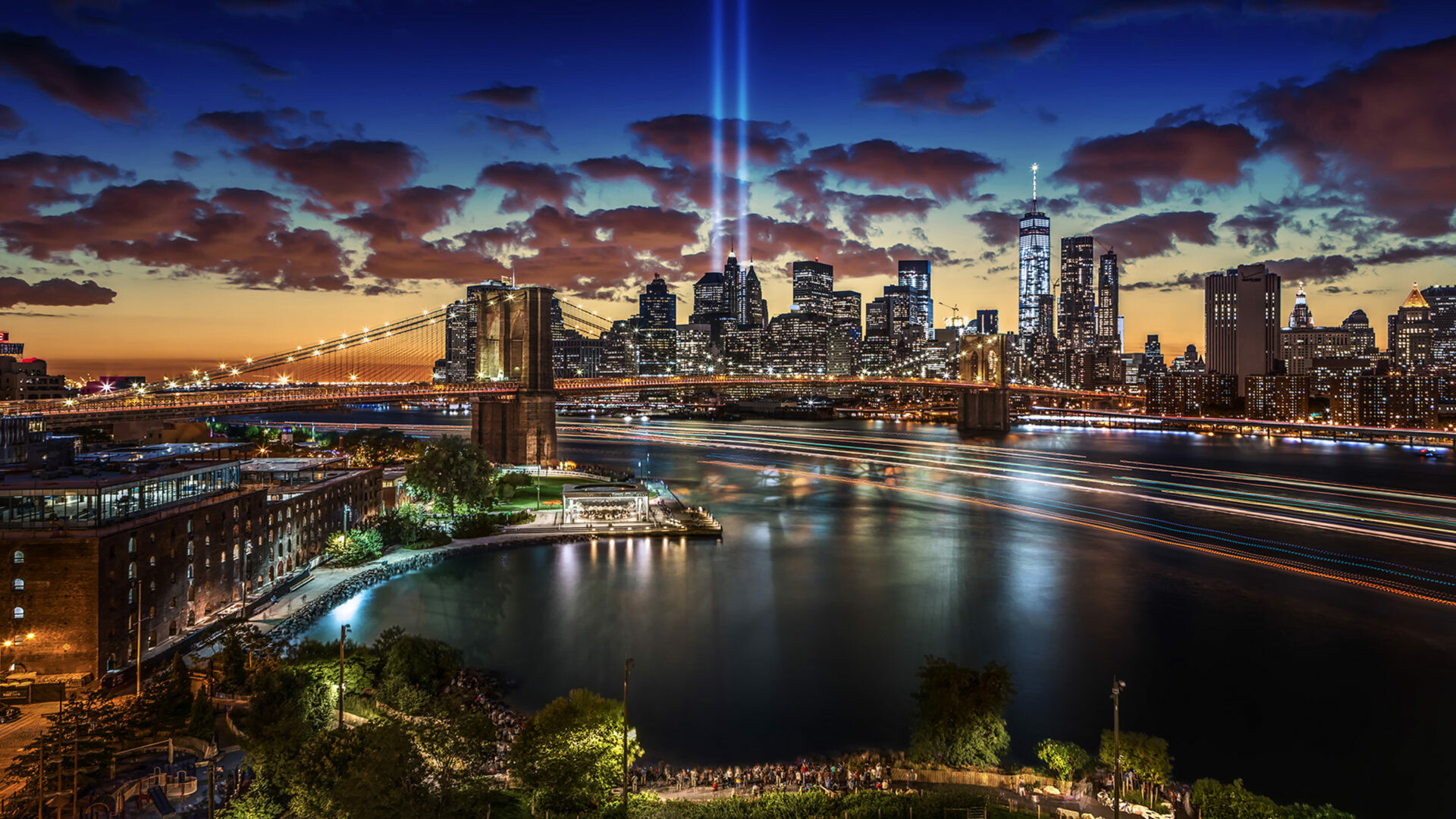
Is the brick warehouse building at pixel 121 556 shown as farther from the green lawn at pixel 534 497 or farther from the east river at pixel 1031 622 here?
the green lawn at pixel 534 497

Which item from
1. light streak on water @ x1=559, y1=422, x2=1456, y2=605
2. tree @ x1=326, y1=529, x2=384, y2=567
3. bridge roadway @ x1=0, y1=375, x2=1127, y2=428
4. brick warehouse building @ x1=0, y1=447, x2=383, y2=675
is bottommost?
light streak on water @ x1=559, y1=422, x2=1456, y2=605

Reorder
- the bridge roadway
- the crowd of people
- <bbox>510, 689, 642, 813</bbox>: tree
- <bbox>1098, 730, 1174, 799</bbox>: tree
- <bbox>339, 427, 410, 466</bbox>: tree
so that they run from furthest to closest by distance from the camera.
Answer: <bbox>339, 427, 410, 466</bbox>: tree → the bridge roadway → the crowd of people → <bbox>1098, 730, 1174, 799</bbox>: tree → <bbox>510, 689, 642, 813</bbox>: tree

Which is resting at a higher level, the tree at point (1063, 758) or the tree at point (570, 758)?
the tree at point (570, 758)

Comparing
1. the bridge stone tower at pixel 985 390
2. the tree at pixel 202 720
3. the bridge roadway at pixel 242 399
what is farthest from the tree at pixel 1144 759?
the bridge stone tower at pixel 985 390

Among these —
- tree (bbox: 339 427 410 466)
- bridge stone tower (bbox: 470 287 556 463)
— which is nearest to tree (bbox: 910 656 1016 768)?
bridge stone tower (bbox: 470 287 556 463)

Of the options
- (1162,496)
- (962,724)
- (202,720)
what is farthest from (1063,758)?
(1162,496)

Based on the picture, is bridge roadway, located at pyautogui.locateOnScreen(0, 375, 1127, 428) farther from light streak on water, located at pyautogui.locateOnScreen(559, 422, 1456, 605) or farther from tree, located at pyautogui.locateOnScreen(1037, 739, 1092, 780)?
tree, located at pyautogui.locateOnScreen(1037, 739, 1092, 780)
